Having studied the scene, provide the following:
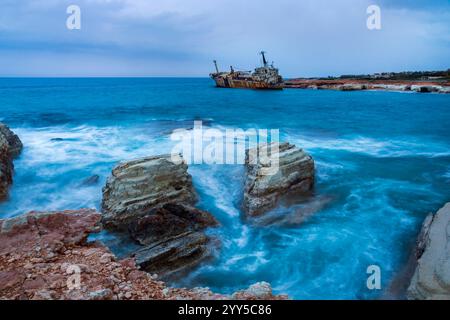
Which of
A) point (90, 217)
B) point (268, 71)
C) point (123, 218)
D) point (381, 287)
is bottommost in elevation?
point (381, 287)

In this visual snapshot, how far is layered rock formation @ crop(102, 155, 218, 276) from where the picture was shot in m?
10.1

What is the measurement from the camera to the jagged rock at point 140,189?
39.5ft

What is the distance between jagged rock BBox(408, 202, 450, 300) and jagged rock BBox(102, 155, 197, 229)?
8.55 metres

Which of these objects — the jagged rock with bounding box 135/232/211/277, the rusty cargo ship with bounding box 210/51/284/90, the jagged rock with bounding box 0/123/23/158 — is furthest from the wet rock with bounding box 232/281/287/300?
the rusty cargo ship with bounding box 210/51/284/90

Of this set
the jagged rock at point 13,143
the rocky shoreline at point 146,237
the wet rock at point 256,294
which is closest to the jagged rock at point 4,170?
the rocky shoreline at point 146,237

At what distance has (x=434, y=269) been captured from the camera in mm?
7793

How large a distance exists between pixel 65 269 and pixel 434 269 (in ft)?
27.5

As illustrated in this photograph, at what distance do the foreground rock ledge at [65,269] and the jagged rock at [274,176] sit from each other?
634cm

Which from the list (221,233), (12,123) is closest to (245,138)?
(221,233)

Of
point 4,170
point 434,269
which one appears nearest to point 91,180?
point 4,170

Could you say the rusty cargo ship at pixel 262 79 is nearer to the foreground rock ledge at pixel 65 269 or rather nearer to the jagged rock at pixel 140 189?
the jagged rock at pixel 140 189

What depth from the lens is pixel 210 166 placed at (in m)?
18.7
